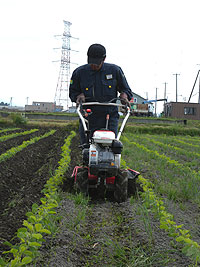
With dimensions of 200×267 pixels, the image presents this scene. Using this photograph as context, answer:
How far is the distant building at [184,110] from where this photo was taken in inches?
1574

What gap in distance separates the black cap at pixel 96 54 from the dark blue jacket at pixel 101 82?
8.2 inches

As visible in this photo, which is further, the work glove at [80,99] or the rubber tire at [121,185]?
the work glove at [80,99]

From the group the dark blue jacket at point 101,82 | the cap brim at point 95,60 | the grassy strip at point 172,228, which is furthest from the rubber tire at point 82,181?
the cap brim at point 95,60

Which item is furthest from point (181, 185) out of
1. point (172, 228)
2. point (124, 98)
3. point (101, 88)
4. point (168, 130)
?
point (168, 130)

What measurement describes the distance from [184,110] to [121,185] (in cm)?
3737

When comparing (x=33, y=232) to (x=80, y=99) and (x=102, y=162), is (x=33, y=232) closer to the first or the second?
(x=102, y=162)

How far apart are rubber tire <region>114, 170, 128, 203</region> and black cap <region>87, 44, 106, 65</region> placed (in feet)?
4.96

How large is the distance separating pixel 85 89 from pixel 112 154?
113cm

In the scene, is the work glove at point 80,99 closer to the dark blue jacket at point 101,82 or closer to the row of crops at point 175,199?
the dark blue jacket at point 101,82

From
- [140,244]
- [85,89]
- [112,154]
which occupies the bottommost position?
[140,244]

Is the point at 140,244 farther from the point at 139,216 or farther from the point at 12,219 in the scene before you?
the point at 12,219

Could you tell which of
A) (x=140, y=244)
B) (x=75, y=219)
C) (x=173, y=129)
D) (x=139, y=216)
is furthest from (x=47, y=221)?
(x=173, y=129)

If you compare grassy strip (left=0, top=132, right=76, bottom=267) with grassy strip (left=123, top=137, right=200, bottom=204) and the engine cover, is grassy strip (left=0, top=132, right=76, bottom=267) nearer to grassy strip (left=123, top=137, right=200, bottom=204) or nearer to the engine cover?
the engine cover

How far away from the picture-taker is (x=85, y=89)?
15.3 feet
